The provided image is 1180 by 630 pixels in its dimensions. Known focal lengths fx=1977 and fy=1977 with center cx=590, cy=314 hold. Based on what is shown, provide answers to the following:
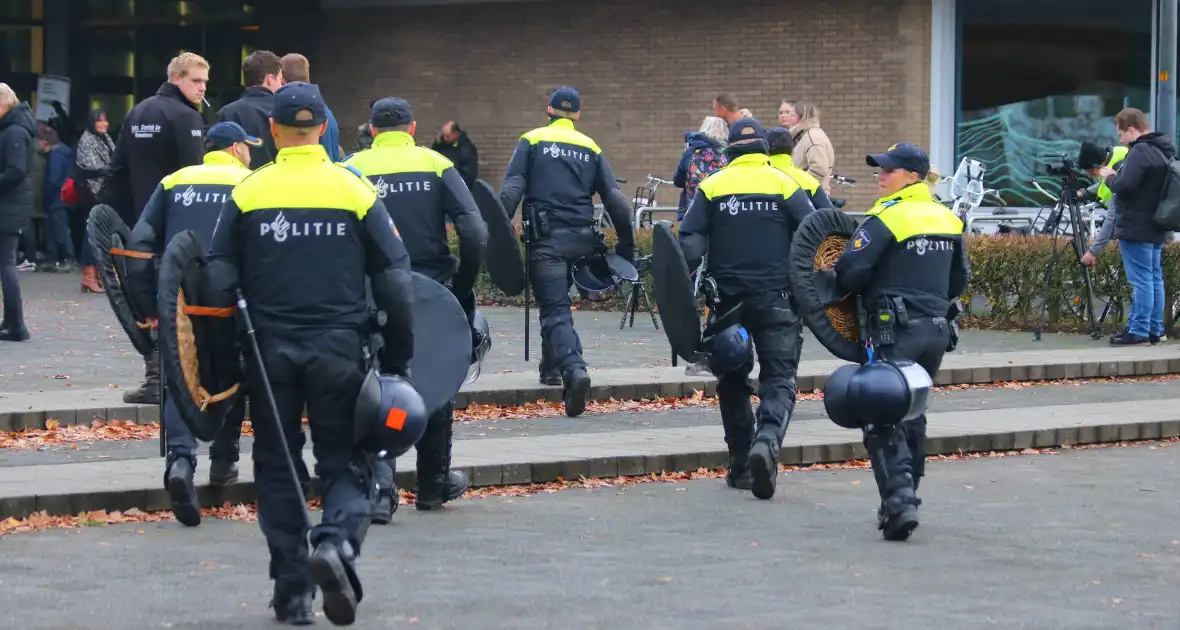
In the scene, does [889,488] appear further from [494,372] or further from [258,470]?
[494,372]

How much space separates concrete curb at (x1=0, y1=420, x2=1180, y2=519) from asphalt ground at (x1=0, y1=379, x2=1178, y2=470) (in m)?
0.70

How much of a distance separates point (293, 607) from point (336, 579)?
0.40m

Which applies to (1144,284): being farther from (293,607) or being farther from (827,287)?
(293,607)

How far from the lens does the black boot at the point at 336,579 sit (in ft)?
20.6

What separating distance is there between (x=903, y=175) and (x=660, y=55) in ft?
57.0

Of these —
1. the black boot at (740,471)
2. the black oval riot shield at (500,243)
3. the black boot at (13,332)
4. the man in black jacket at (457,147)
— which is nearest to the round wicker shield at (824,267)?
the black boot at (740,471)

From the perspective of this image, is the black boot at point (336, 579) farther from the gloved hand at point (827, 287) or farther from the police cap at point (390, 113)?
the police cap at point (390, 113)

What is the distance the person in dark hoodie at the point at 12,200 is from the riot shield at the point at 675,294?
21.4 ft

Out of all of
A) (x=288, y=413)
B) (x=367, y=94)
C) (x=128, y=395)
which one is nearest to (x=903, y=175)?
(x=288, y=413)

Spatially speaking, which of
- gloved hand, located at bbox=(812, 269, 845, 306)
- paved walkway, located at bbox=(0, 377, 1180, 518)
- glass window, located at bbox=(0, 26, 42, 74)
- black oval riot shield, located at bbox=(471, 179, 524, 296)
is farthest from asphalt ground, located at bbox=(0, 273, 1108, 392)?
glass window, located at bbox=(0, 26, 42, 74)

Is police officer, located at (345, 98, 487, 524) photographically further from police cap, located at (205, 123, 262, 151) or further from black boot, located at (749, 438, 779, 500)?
black boot, located at (749, 438, 779, 500)

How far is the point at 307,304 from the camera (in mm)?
6551

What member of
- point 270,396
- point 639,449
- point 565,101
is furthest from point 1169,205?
point 270,396

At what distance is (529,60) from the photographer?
26766 millimetres
